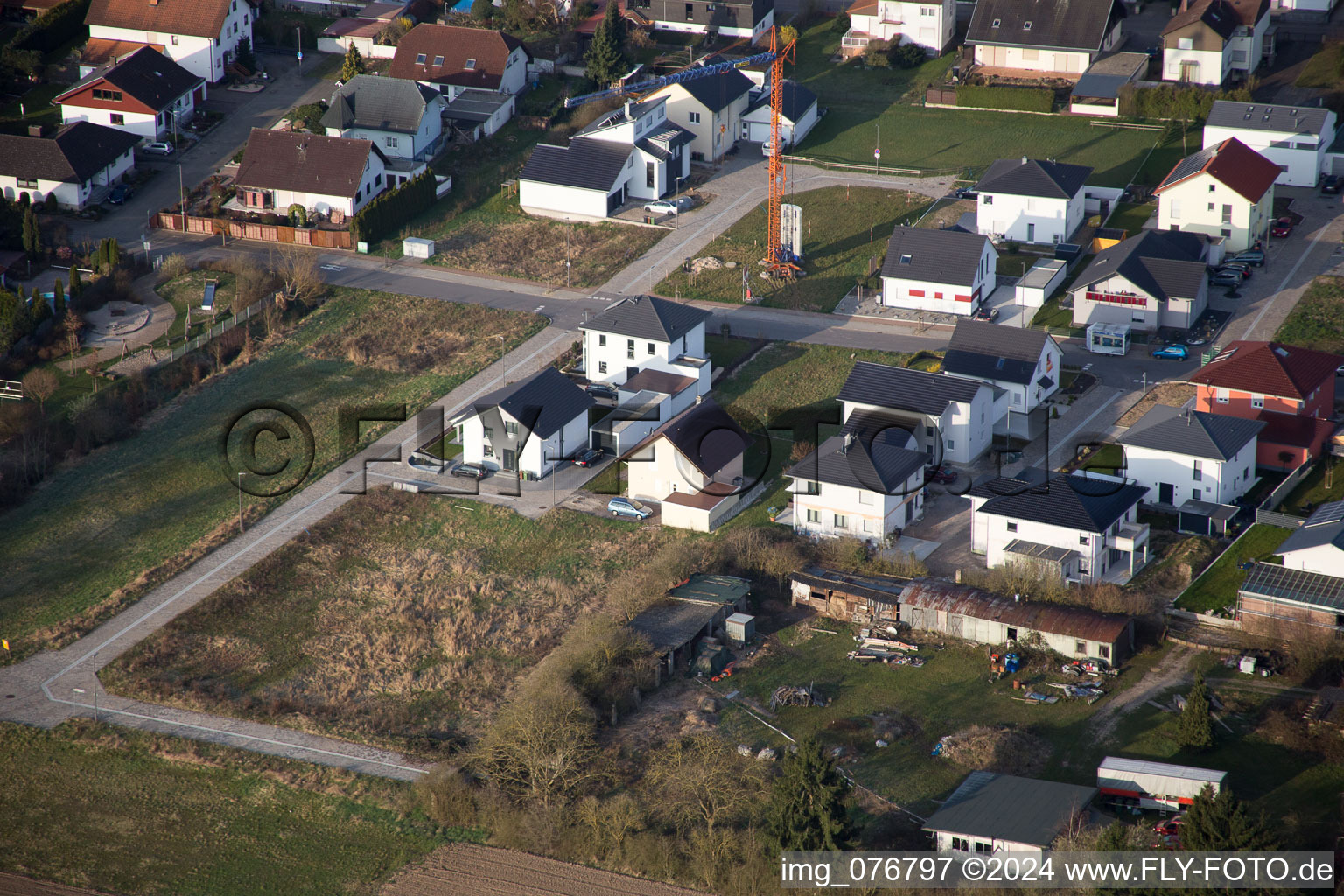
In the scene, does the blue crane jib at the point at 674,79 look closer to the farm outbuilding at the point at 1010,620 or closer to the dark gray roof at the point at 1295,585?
the farm outbuilding at the point at 1010,620

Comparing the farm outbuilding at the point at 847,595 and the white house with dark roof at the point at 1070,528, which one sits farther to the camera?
the white house with dark roof at the point at 1070,528

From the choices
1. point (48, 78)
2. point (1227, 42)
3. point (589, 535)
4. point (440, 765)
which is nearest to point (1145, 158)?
point (1227, 42)

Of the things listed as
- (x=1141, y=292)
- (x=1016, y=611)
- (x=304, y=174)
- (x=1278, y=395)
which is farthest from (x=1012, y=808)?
(x=304, y=174)

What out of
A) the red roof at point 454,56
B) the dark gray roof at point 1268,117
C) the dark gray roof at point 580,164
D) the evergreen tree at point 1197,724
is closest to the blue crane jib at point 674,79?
the red roof at point 454,56

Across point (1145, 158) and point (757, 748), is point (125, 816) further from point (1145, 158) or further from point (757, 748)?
point (1145, 158)

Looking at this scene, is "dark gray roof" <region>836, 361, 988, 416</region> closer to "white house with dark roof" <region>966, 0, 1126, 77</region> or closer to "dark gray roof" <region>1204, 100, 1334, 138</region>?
"dark gray roof" <region>1204, 100, 1334, 138</region>

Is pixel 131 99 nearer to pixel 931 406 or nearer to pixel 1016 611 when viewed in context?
pixel 931 406
